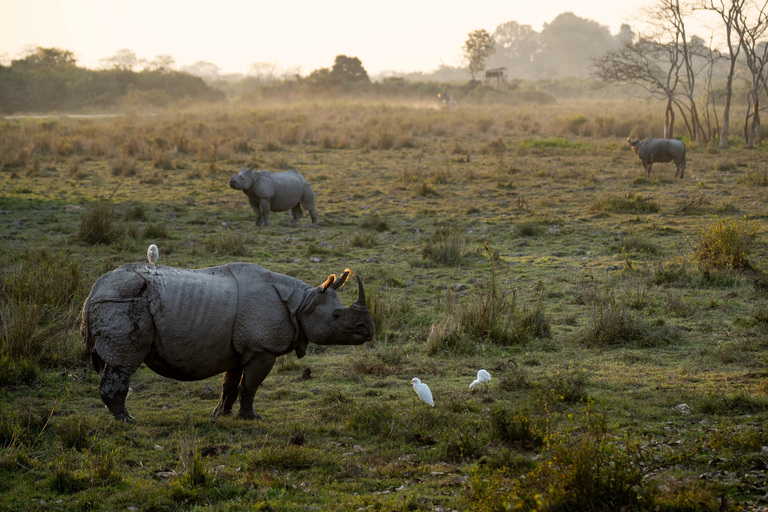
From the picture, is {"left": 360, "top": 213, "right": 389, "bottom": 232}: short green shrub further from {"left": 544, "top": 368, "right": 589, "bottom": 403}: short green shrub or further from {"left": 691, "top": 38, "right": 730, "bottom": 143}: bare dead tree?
{"left": 691, "top": 38, "right": 730, "bottom": 143}: bare dead tree

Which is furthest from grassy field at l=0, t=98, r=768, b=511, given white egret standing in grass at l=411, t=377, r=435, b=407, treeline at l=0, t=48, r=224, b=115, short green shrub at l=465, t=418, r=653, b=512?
treeline at l=0, t=48, r=224, b=115

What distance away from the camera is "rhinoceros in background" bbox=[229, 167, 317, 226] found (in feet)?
48.5

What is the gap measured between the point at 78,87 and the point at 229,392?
175 feet

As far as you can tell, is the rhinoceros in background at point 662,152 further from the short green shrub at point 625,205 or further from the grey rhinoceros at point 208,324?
the grey rhinoceros at point 208,324

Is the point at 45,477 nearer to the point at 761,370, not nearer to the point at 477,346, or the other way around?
the point at 477,346

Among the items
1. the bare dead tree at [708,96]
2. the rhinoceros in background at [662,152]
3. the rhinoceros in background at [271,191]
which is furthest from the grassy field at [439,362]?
the bare dead tree at [708,96]

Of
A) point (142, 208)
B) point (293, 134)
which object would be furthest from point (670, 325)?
point (293, 134)

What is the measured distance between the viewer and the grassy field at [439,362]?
15.1ft

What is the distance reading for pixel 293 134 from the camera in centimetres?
2836

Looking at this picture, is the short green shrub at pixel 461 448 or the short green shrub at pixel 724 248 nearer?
the short green shrub at pixel 461 448

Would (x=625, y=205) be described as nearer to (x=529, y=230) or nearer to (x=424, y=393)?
(x=529, y=230)

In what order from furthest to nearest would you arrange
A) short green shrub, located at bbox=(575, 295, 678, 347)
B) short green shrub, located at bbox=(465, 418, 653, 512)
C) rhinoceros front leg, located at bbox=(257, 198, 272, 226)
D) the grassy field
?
rhinoceros front leg, located at bbox=(257, 198, 272, 226)
short green shrub, located at bbox=(575, 295, 678, 347)
the grassy field
short green shrub, located at bbox=(465, 418, 653, 512)

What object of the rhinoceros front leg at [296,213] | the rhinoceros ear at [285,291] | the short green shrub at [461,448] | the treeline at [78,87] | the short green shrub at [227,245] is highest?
the treeline at [78,87]

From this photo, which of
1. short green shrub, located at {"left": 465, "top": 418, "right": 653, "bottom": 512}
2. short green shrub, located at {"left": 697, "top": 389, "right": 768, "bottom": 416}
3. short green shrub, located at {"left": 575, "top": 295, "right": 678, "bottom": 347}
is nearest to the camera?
short green shrub, located at {"left": 465, "top": 418, "right": 653, "bottom": 512}
